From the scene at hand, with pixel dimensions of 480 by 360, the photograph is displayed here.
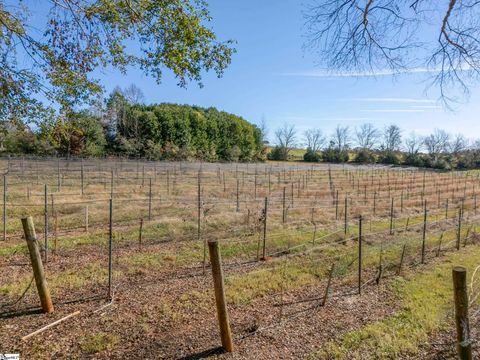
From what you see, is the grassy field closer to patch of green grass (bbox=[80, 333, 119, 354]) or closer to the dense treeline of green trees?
patch of green grass (bbox=[80, 333, 119, 354])

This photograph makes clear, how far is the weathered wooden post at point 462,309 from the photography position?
246cm

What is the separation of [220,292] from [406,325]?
Answer: 321cm

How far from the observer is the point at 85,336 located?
4.04 meters

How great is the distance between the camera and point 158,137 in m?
42.8

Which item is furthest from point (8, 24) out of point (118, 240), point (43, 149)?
point (43, 149)

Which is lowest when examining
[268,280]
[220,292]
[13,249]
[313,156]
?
[268,280]

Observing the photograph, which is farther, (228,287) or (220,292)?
(228,287)

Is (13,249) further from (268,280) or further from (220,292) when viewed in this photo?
(220,292)

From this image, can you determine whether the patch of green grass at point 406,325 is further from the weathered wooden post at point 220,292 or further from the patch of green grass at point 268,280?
the patch of green grass at point 268,280

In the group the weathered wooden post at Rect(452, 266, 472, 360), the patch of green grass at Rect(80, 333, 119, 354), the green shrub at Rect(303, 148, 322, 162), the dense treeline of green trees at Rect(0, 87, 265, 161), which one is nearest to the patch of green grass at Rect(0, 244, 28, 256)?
the patch of green grass at Rect(80, 333, 119, 354)

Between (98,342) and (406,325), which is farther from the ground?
(98,342)

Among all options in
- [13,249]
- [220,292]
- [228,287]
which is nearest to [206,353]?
[220,292]

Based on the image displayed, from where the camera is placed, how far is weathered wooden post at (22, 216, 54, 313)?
4195 mm

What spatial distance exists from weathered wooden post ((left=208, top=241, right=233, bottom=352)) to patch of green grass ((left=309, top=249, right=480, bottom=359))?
3.56 feet
